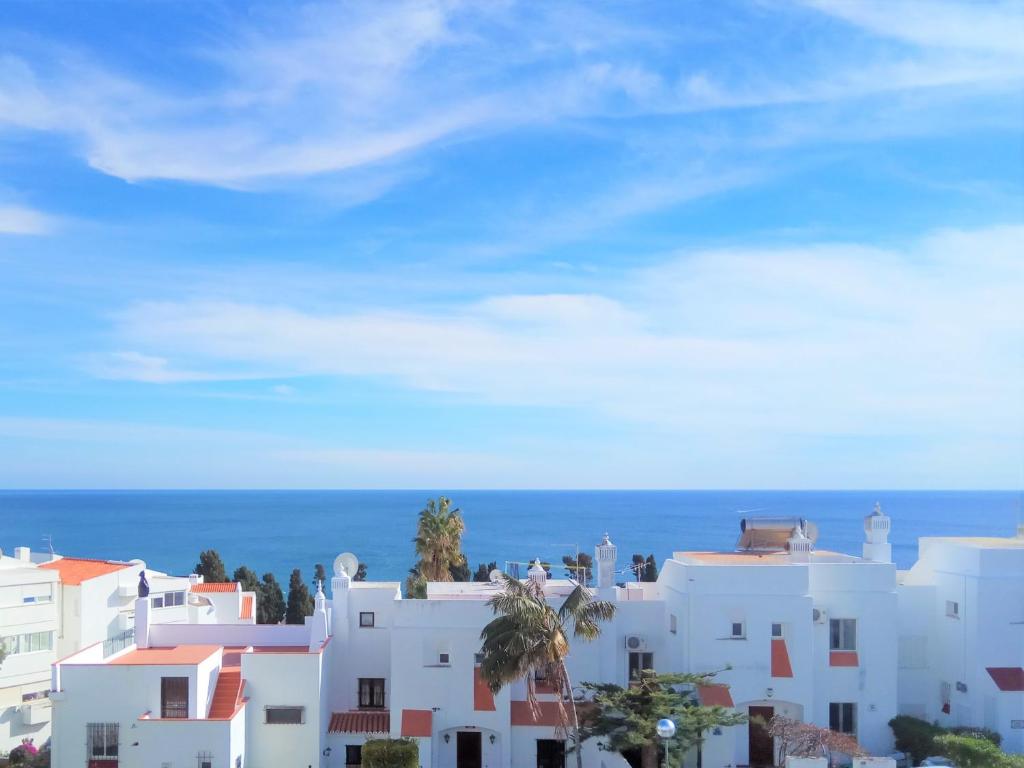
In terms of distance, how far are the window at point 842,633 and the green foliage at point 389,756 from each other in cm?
1383

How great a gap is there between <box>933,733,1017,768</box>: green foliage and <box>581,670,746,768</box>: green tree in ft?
19.3

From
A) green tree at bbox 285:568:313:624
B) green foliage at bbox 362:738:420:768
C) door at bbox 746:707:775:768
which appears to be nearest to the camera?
green foliage at bbox 362:738:420:768

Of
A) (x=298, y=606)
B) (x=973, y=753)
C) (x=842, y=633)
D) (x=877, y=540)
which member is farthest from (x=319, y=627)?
(x=298, y=606)

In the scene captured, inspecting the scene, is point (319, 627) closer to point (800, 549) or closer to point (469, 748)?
point (469, 748)

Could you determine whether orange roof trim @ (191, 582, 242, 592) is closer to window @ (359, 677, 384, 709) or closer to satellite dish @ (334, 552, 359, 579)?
satellite dish @ (334, 552, 359, 579)

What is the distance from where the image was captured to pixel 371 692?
31.2 meters

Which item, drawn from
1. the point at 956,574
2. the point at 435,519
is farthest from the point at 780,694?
the point at 435,519

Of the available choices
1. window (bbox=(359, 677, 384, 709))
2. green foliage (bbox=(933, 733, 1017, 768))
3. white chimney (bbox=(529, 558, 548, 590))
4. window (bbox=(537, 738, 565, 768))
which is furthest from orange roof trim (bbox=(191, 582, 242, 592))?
green foliage (bbox=(933, 733, 1017, 768))

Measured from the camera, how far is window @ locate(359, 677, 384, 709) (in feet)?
102

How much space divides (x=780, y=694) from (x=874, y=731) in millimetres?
3626

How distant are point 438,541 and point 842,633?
17.6m

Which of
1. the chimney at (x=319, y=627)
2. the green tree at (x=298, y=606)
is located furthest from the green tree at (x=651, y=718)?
the green tree at (x=298, y=606)

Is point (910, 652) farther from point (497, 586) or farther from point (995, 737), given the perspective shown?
point (497, 586)

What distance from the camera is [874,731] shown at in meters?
29.7
